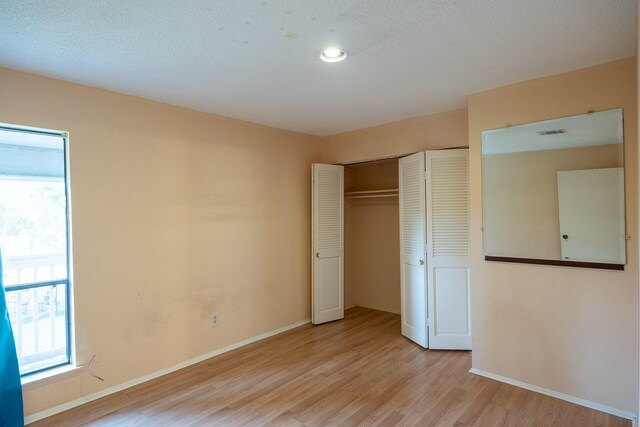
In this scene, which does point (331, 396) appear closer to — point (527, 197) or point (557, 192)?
point (527, 197)

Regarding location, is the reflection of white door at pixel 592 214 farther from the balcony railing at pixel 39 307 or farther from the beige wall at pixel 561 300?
the balcony railing at pixel 39 307

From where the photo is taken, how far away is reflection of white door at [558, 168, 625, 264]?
2.31m

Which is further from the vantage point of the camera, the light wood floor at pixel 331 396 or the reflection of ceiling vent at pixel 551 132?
the reflection of ceiling vent at pixel 551 132

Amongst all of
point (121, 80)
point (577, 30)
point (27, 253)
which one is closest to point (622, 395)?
point (577, 30)

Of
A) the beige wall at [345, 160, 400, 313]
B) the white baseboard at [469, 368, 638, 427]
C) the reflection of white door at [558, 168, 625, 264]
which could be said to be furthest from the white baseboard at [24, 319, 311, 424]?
the reflection of white door at [558, 168, 625, 264]

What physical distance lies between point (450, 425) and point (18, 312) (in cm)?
336

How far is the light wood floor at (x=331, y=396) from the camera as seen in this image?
2.33m

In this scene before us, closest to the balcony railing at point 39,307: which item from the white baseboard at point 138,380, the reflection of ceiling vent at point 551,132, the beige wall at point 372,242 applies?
the white baseboard at point 138,380

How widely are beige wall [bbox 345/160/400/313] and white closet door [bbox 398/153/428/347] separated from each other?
87 centimetres

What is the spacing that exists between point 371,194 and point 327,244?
3.20ft

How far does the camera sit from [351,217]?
5148mm

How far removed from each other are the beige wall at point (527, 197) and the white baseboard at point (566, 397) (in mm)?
1038

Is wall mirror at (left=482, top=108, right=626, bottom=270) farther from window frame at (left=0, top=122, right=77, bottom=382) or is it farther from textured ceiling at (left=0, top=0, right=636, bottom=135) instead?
window frame at (left=0, top=122, right=77, bottom=382)

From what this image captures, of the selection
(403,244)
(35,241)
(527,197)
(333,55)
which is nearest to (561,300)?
→ (527,197)
